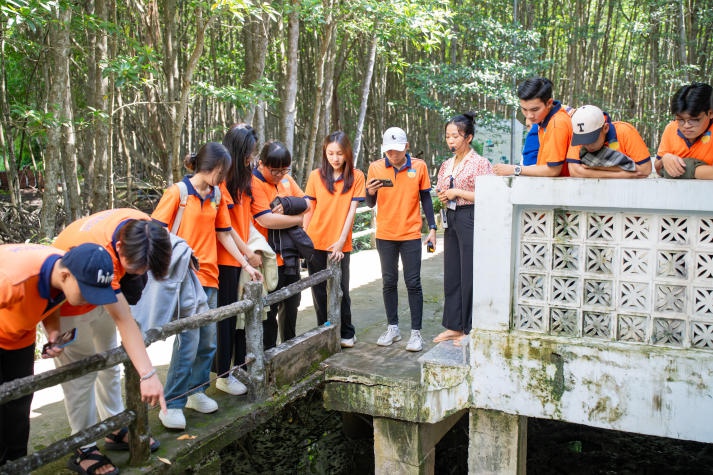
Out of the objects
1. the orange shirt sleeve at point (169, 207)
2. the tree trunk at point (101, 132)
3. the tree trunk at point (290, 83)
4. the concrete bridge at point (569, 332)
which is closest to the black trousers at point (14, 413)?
the concrete bridge at point (569, 332)

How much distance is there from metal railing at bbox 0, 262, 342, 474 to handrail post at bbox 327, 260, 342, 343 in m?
0.15

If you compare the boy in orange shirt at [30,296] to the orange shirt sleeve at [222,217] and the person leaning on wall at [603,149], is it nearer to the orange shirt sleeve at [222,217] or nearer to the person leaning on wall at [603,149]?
the orange shirt sleeve at [222,217]

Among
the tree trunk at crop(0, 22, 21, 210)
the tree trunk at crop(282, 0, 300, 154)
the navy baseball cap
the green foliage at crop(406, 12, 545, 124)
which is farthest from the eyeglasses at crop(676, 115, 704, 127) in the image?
the tree trunk at crop(0, 22, 21, 210)

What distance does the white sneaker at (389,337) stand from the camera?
14.9 feet

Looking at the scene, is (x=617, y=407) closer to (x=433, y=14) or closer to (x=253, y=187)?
(x=253, y=187)

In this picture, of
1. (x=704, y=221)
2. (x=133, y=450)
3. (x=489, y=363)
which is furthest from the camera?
(x=489, y=363)

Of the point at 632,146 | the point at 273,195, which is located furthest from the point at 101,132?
the point at 632,146

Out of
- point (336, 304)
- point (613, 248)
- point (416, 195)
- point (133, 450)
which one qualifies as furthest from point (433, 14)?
point (133, 450)

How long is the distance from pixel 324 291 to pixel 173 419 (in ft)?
5.34

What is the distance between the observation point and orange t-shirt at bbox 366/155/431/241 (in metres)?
4.29

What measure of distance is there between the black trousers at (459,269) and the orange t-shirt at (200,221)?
149 cm

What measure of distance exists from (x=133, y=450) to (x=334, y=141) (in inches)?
86.7

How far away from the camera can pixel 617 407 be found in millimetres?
3293

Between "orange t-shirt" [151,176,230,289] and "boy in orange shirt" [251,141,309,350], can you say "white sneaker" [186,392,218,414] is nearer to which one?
"orange t-shirt" [151,176,230,289]
